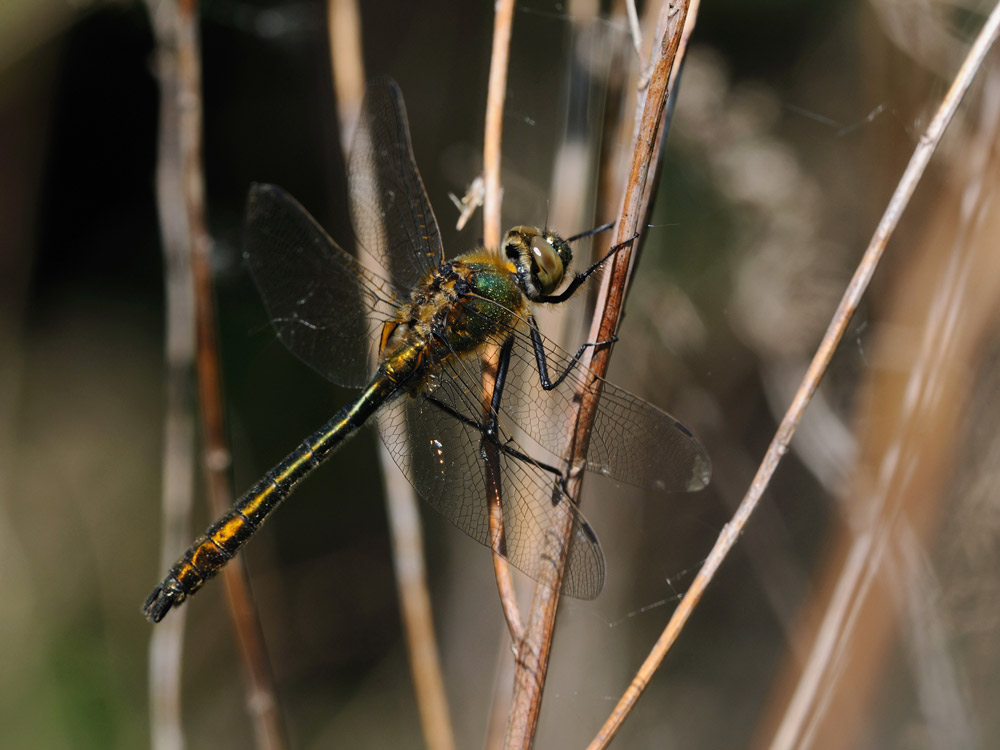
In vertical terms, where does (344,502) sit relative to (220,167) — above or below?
below

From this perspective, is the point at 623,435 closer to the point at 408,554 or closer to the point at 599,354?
the point at 599,354

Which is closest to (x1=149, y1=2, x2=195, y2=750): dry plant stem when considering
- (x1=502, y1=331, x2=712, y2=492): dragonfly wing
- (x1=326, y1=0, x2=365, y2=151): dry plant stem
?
(x1=326, y1=0, x2=365, y2=151): dry plant stem

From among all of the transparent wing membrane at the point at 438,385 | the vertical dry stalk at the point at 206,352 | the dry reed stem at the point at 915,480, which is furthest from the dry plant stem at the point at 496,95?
the dry reed stem at the point at 915,480

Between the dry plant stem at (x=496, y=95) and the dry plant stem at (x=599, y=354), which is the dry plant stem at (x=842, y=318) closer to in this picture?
the dry plant stem at (x=599, y=354)

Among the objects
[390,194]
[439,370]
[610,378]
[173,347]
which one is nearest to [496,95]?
[390,194]

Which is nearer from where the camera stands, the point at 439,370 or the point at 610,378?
the point at 439,370

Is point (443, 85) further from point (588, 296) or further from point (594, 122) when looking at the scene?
point (588, 296)

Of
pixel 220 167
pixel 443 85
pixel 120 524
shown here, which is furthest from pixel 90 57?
pixel 120 524

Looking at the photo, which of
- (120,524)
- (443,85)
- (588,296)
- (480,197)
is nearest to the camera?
(480,197)

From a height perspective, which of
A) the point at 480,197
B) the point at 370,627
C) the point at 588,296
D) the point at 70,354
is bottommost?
the point at 370,627
